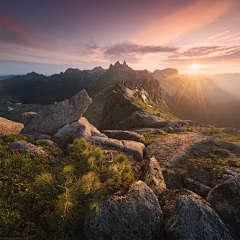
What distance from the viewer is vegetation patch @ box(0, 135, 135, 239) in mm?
4727

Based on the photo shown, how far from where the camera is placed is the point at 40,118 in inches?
664

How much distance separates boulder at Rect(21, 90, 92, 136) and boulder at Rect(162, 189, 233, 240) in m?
16.1

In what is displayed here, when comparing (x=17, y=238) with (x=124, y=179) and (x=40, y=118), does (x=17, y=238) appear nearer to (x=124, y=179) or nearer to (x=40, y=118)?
(x=124, y=179)

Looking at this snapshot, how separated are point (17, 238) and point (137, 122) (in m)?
31.7

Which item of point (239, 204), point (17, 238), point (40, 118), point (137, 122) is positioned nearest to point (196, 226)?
point (239, 204)

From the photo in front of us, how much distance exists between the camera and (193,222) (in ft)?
16.2

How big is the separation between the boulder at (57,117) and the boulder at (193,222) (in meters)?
16.1

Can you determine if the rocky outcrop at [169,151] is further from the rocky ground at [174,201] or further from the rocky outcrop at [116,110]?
the rocky outcrop at [116,110]

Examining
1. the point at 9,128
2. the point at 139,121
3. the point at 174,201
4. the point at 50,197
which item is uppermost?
the point at 50,197

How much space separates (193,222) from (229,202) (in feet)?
7.71

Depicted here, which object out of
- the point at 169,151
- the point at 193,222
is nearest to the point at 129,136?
the point at 169,151

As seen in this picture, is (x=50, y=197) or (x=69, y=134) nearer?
(x=50, y=197)

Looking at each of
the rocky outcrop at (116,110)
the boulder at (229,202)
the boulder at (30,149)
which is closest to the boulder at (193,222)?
the boulder at (229,202)

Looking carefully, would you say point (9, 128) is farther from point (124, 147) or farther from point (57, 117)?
point (124, 147)
